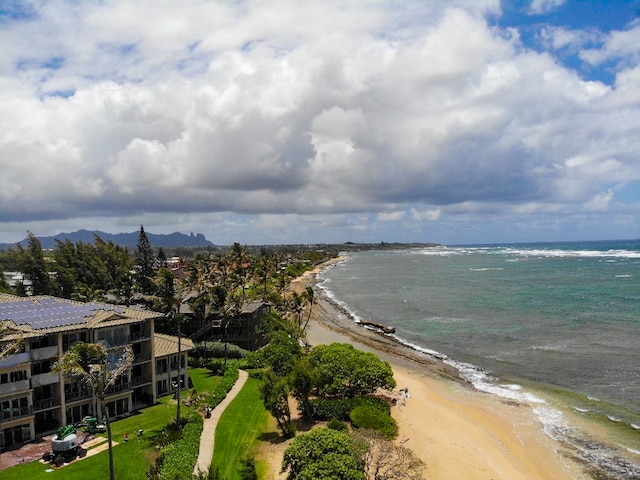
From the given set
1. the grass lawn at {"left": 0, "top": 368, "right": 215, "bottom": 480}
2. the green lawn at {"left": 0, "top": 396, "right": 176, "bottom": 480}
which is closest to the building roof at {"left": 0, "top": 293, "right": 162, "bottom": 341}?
the grass lawn at {"left": 0, "top": 368, "right": 215, "bottom": 480}

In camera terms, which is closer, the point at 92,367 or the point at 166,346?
the point at 92,367

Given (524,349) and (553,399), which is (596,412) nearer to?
(553,399)

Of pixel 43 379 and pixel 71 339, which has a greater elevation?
pixel 71 339

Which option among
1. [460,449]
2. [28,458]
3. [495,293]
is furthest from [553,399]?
[495,293]

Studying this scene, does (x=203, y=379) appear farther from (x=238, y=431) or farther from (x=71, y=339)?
(x=71, y=339)

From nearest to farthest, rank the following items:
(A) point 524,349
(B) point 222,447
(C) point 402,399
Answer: (B) point 222,447 → (C) point 402,399 → (A) point 524,349

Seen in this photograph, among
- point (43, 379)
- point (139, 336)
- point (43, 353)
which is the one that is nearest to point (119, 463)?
point (43, 379)

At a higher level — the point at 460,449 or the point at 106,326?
the point at 106,326
